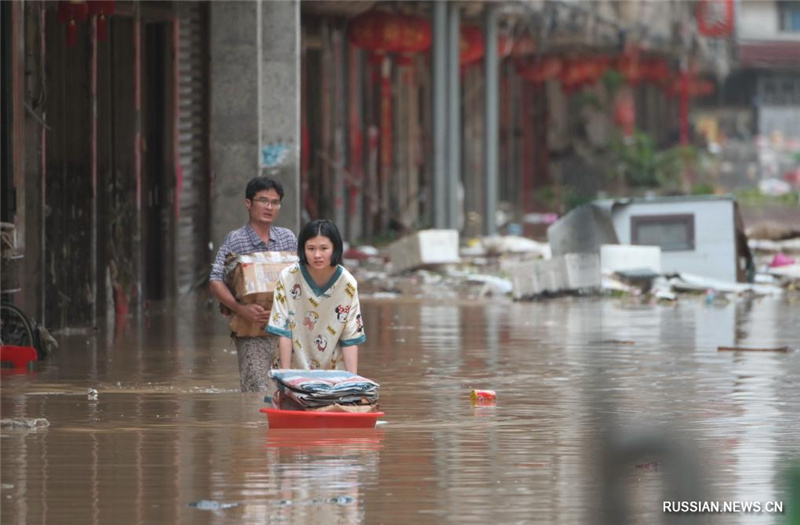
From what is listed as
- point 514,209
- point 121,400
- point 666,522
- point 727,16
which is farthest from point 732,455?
point 727,16

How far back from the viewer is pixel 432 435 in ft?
36.5

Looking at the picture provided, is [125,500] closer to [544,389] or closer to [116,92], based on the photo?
[544,389]

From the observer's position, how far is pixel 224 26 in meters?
20.9

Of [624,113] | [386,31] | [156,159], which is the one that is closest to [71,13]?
[156,159]

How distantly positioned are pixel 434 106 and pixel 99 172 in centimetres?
1186

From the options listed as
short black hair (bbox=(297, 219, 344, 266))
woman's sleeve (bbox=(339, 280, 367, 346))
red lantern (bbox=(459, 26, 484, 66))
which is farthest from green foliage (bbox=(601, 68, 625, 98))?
short black hair (bbox=(297, 219, 344, 266))

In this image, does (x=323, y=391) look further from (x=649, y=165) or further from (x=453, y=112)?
(x=649, y=165)

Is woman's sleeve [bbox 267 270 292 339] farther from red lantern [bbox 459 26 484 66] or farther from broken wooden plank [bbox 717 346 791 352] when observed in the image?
red lantern [bbox 459 26 484 66]

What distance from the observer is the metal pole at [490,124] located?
33094 millimetres

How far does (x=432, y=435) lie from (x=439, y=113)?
19.6 m

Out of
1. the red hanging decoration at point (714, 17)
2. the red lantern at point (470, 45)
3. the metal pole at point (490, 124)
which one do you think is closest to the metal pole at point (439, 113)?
the metal pole at point (490, 124)

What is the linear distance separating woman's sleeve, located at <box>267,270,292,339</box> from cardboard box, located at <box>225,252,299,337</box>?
3.52 feet

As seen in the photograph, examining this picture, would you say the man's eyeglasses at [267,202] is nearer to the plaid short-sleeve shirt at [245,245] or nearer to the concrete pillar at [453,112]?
the plaid short-sleeve shirt at [245,245]

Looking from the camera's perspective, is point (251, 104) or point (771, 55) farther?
point (771, 55)
